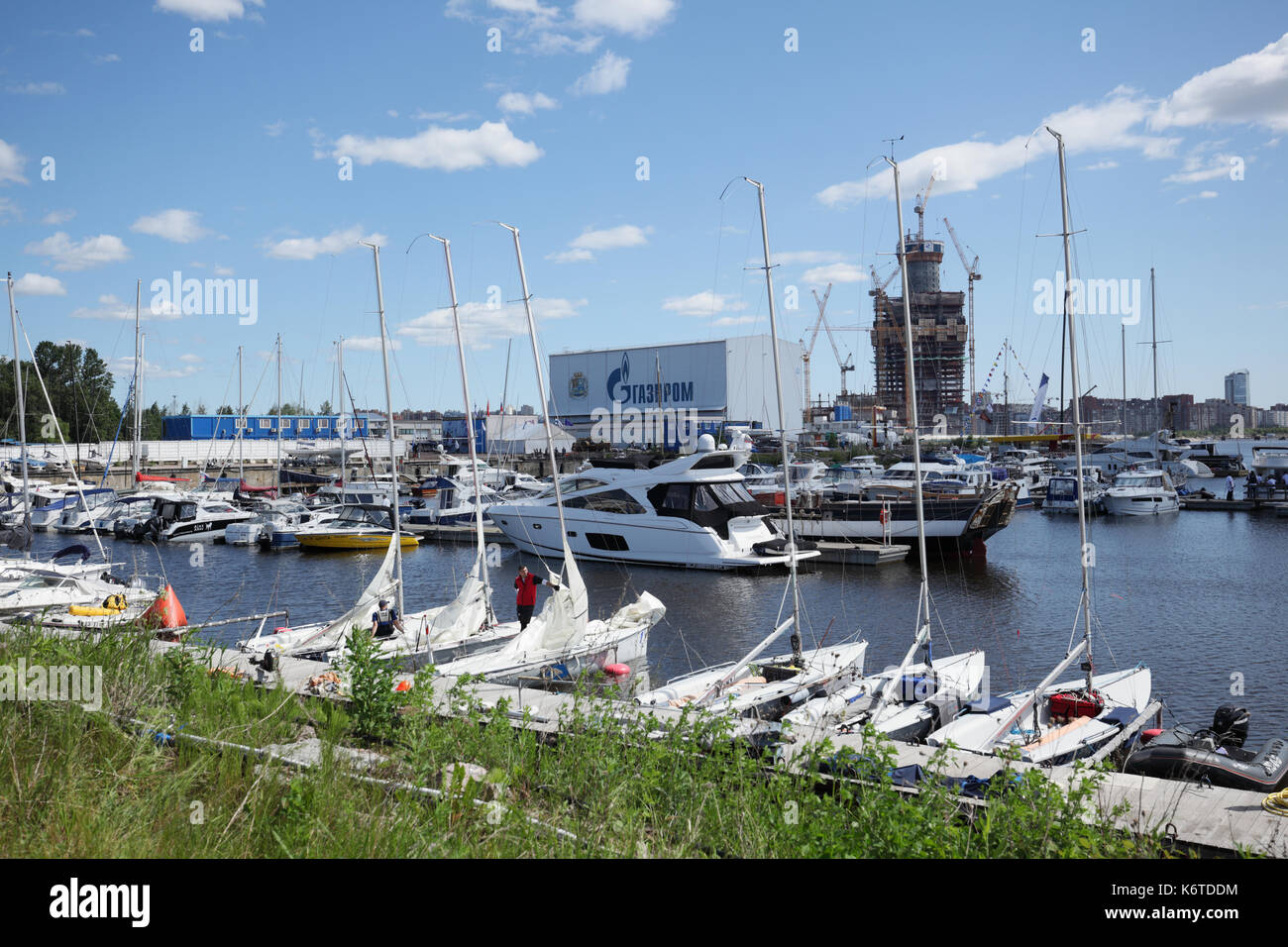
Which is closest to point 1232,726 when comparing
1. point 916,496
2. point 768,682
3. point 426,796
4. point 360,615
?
point 916,496

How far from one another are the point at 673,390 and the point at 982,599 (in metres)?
61.0

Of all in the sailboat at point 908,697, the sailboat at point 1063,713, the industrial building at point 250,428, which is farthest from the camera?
the industrial building at point 250,428

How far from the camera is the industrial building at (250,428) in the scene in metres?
86.3

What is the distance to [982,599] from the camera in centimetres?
2727

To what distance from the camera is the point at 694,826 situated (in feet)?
20.1

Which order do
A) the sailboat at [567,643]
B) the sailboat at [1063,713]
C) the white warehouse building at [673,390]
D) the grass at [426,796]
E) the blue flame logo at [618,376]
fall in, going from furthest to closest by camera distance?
1. the blue flame logo at [618,376]
2. the white warehouse building at [673,390]
3. the sailboat at [567,643]
4. the sailboat at [1063,713]
5. the grass at [426,796]

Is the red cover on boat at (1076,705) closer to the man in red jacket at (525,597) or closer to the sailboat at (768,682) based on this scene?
the sailboat at (768,682)

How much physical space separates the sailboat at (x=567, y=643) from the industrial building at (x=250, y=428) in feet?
236

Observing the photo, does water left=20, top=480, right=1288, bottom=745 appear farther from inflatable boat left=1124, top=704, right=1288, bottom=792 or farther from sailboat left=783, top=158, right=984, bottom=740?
inflatable boat left=1124, top=704, right=1288, bottom=792

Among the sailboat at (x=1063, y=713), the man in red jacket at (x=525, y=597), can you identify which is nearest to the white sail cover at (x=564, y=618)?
the man in red jacket at (x=525, y=597)
